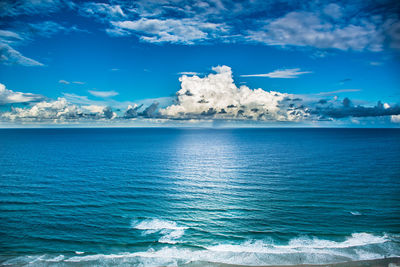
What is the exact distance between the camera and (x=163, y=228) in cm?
3017

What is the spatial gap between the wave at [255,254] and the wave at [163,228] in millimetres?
1983

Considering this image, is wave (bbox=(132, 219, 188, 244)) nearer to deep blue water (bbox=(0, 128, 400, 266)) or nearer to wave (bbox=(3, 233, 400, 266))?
deep blue water (bbox=(0, 128, 400, 266))

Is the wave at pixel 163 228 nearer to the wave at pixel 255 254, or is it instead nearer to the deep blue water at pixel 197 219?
the deep blue water at pixel 197 219

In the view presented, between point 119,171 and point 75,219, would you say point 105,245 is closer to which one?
point 75,219

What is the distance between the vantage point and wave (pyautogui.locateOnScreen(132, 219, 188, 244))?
27.8 metres

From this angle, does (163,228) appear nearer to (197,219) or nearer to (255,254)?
(197,219)

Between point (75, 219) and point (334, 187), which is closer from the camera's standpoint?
point (75, 219)

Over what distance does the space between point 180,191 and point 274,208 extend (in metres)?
18.4

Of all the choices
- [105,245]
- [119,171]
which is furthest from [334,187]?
[119,171]

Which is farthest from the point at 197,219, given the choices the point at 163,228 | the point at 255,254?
the point at 255,254

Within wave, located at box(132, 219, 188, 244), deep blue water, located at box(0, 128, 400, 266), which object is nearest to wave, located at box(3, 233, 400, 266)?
deep blue water, located at box(0, 128, 400, 266)

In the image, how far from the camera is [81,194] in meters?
43.6

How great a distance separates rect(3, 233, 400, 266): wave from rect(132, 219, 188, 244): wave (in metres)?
1.98

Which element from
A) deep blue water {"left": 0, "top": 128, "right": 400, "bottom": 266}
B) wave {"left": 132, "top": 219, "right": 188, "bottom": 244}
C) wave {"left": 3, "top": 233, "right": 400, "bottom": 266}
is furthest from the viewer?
wave {"left": 132, "top": 219, "right": 188, "bottom": 244}
